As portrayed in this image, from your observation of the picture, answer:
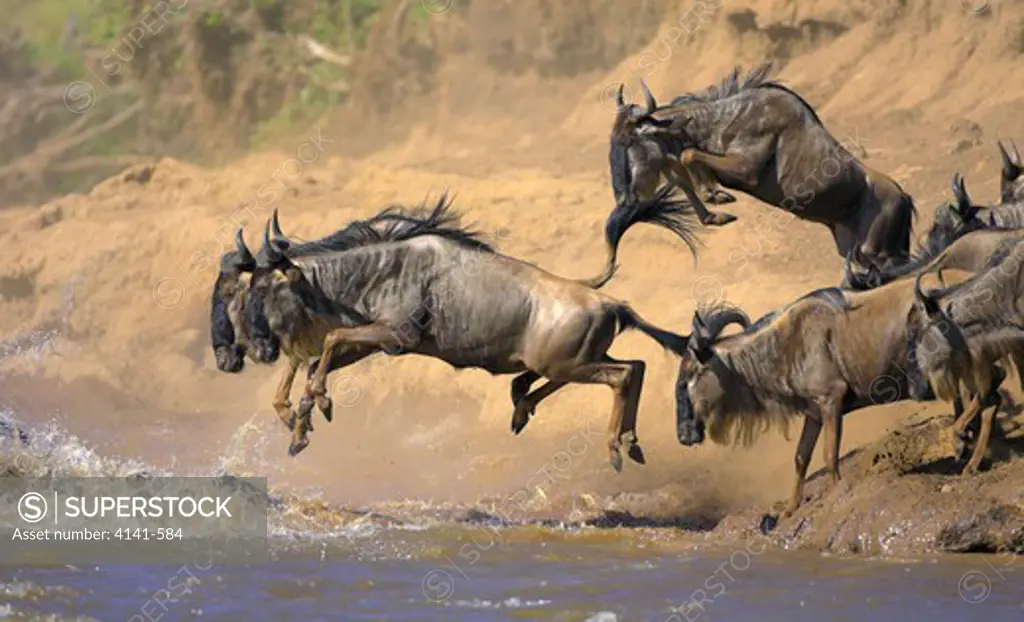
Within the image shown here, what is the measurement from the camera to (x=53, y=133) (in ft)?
78.7

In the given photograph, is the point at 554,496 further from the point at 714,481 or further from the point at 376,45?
the point at 376,45

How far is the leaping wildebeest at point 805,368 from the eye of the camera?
12234mm

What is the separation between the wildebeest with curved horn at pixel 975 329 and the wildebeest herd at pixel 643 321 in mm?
460

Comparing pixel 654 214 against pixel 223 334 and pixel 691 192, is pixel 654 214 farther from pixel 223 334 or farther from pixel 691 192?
pixel 223 334

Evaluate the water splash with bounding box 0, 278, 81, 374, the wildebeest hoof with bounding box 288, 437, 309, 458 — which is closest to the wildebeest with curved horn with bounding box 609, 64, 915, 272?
the wildebeest hoof with bounding box 288, 437, 309, 458

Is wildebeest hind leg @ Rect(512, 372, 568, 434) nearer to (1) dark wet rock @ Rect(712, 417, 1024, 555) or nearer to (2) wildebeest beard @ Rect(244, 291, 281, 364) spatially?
(1) dark wet rock @ Rect(712, 417, 1024, 555)

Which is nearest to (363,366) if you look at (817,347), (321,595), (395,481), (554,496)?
(395,481)

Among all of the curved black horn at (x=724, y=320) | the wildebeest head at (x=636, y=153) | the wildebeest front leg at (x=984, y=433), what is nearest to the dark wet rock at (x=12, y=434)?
the wildebeest head at (x=636, y=153)

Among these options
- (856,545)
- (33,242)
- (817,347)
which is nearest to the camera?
(856,545)

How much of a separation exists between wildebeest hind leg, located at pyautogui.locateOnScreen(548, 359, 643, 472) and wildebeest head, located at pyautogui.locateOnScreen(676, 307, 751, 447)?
307mm

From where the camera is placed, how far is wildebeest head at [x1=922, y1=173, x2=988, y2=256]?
1321 centimetres

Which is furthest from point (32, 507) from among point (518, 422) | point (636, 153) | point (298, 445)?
point (636, 153)

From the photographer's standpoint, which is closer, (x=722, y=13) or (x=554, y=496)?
(x=554, y=496)

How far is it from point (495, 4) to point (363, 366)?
6879 millimetres
